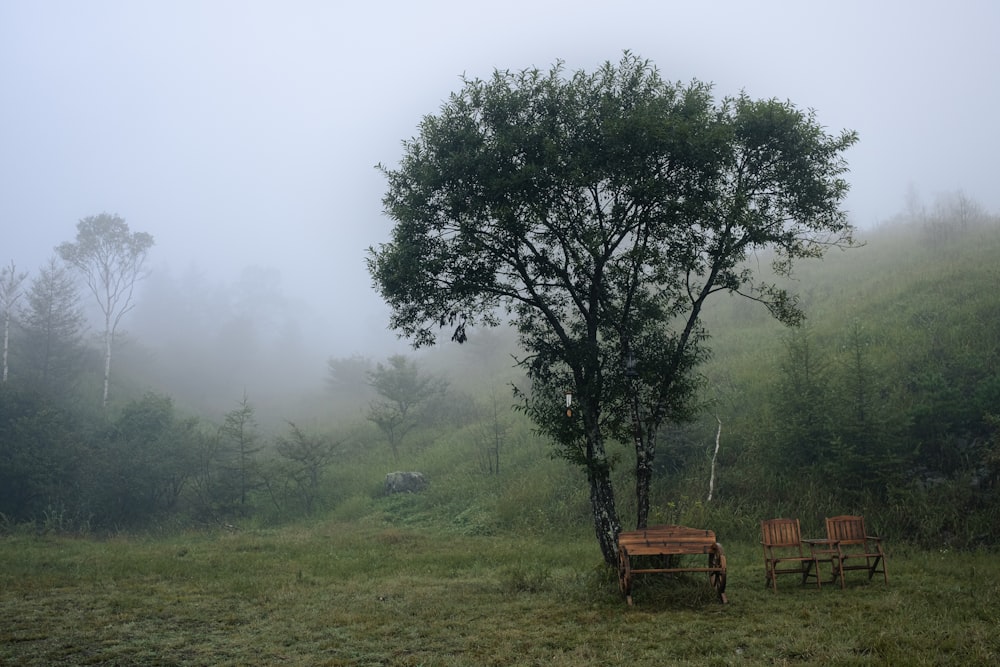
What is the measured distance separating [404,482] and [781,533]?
1856 centimetres

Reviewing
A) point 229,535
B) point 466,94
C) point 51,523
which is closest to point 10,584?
point 229,535

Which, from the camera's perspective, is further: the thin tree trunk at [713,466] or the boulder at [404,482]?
the boulder at [404,482]

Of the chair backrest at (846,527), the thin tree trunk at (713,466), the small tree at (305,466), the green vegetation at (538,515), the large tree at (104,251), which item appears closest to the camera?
the green vegetation at (538,515)

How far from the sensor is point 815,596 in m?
9.39

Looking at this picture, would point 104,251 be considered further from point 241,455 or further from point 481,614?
point 481,614

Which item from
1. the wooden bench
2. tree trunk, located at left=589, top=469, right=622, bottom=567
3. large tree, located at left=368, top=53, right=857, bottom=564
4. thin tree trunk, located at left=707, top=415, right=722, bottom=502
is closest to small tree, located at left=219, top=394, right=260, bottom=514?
large tree, located at left=368, top=53, right=857, bottom=564

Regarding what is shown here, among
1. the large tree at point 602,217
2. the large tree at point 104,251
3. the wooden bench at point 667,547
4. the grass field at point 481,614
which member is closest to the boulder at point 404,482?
the grass field at point 481,614

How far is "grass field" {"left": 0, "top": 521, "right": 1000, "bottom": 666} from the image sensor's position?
22.9 ft

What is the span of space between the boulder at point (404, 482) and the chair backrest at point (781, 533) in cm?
1799

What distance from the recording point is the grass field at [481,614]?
274 inches

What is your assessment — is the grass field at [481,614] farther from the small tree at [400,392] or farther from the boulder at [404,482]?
the small tree at [400,392]

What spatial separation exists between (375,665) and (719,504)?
12.6m

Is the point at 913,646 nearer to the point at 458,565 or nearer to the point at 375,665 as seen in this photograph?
the point at 375,665

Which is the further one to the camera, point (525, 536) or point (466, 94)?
point (525, 536)
